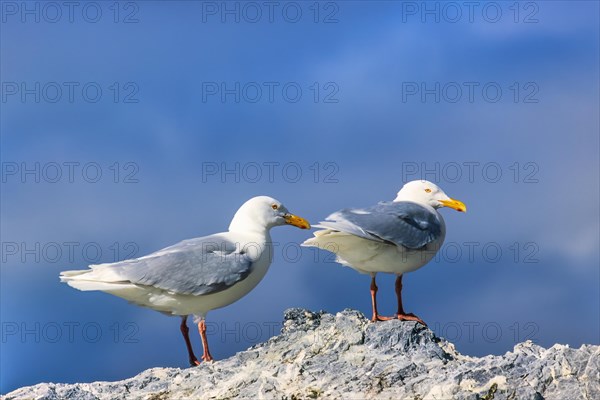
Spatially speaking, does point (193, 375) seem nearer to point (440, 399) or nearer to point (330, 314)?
point (330, 314)

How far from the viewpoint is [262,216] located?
12648 mm

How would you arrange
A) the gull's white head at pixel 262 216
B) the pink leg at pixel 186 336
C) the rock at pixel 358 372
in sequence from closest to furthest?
the rock at pixel 358 372
the pink leg at pixel 186 336
the gull's white head at pixel 262 216

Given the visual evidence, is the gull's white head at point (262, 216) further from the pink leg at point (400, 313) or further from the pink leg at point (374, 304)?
the pink leg at point (400, 313)

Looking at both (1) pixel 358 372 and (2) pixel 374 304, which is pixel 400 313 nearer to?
(2) pixel 374 304

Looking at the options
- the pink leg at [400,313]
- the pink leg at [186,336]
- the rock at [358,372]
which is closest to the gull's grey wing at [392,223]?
the pink leg at [400,313]

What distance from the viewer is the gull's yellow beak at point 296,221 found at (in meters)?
12.7

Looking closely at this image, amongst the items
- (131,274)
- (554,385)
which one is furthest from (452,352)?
(131,274)

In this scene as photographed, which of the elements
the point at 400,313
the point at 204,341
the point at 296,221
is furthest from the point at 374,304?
the point at 204,341

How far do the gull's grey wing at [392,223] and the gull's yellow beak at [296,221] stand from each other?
68 centimetres

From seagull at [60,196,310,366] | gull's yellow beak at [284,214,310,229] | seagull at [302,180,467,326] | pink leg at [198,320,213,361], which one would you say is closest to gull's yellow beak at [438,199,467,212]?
seagull at [302,180,467,326]

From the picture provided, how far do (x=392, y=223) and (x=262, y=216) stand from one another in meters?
1.84

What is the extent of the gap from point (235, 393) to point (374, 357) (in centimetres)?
169

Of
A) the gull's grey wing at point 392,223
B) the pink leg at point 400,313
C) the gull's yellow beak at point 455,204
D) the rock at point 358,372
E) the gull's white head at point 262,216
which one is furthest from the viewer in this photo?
the gull's yellow beak at point 455,204

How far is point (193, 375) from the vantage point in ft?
36.4
